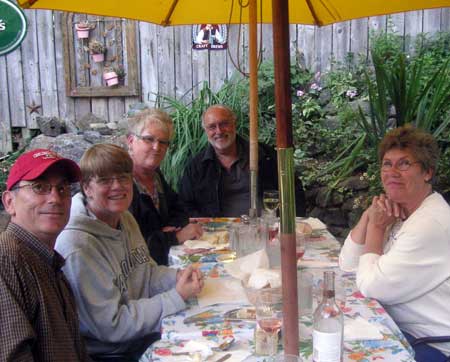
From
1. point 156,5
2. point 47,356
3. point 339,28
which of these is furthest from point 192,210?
point 339,28

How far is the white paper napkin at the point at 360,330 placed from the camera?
4.88ft

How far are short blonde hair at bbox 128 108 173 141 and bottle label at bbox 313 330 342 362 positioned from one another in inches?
76.8

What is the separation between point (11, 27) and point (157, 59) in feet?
5.01

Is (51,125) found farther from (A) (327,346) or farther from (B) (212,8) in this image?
(A) (327,346)

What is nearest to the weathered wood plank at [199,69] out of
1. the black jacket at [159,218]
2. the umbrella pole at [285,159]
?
the black jacket at [159,218]

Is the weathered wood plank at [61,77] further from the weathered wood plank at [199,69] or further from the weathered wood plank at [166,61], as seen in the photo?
the weathered wood plank at [199,69]

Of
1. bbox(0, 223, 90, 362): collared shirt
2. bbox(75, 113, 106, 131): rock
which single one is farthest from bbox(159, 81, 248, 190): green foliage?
bbox(0, 223, 90, 362): collared shirt

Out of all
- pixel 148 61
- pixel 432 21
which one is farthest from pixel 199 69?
pixel 432 21

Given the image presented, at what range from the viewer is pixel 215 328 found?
158 cm

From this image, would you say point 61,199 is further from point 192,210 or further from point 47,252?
point 192,210

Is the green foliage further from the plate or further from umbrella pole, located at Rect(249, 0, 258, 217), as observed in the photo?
the plate

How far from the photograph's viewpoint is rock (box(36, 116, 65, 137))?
5.68 meters

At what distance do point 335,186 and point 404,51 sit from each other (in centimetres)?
182

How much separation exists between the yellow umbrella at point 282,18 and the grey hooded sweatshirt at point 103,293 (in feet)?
2.15
